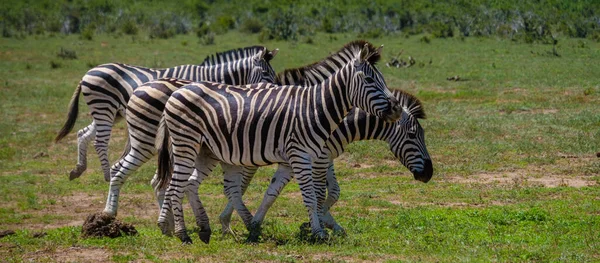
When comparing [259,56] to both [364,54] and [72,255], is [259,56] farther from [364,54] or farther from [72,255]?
[72,255]

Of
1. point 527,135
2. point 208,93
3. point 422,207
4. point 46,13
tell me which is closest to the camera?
point 208,93

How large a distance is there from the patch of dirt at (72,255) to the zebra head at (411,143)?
3.74 m

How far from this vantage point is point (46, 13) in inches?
1868

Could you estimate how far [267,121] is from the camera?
9.32m

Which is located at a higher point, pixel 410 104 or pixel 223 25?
pixel 410 104

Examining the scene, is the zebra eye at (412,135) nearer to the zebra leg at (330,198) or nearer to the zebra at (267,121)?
the zebra leg at (330,198)

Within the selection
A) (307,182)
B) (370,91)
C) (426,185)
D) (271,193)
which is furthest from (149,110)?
(426,185)

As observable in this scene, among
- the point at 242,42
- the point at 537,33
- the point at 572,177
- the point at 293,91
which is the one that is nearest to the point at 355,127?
the point at 293,91

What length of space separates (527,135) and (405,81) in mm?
7790

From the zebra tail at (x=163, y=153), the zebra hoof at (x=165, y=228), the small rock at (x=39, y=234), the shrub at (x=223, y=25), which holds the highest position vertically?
the zebra tail at (x=163, y=153)

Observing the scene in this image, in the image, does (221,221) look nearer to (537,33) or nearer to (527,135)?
(527,135)

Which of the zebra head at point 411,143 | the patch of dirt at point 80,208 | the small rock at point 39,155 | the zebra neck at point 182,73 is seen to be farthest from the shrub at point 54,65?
the zebra head at point 411,143

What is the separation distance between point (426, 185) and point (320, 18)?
102 ft

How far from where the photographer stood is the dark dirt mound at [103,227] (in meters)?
9.55
